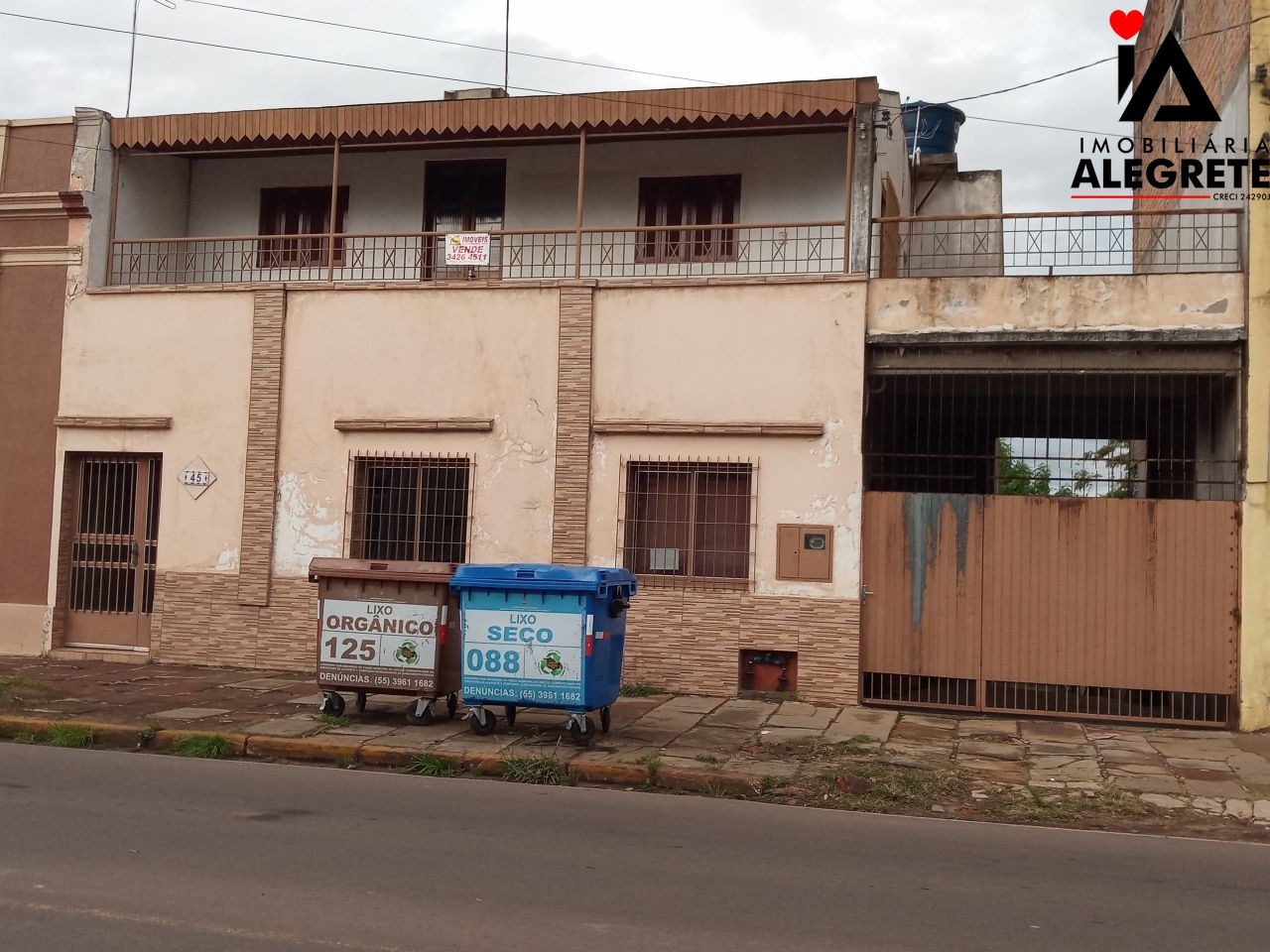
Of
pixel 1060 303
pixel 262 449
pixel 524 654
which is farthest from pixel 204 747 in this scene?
pixel 1060 303

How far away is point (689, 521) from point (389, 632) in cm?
381

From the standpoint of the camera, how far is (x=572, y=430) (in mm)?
13086

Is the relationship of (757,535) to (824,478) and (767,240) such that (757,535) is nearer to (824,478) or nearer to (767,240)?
(824,478)

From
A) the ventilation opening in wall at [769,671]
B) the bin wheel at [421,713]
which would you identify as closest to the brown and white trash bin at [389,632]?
the bin wheel at [421,713]

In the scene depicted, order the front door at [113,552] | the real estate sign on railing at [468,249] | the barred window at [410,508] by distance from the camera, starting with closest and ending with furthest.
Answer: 1. the barred window at [410,508]
2. the real estate sign on railing at [468,249]
3. the front door at [113,552]

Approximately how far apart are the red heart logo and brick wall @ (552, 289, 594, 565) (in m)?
7.86

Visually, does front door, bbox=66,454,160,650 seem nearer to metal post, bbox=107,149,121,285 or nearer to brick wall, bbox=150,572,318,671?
brick wall, bbox=150,572,318,671

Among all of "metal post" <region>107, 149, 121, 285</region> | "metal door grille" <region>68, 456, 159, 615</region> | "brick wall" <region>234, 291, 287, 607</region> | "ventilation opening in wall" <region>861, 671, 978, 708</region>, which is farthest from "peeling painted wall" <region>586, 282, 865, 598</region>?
"metal post" <region>107, 149, 121, 285</region>

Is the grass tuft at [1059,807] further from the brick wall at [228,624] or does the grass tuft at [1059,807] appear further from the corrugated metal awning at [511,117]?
the brick wall at [228,624]

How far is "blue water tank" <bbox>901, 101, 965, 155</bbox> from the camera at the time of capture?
829 inches

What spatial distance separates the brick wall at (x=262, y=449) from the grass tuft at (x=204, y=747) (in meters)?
4.40

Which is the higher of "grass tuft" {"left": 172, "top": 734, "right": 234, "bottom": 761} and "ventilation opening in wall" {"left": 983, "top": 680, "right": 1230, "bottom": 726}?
"ventilation opening in wall" {"left": 983, "top": 680, "right": 1230, "bottom": 726}

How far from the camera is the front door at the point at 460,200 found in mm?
15391

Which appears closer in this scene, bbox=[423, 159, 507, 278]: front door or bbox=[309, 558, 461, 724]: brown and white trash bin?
bbox=[309, 558, 461, 724]: brown and white trash bin
